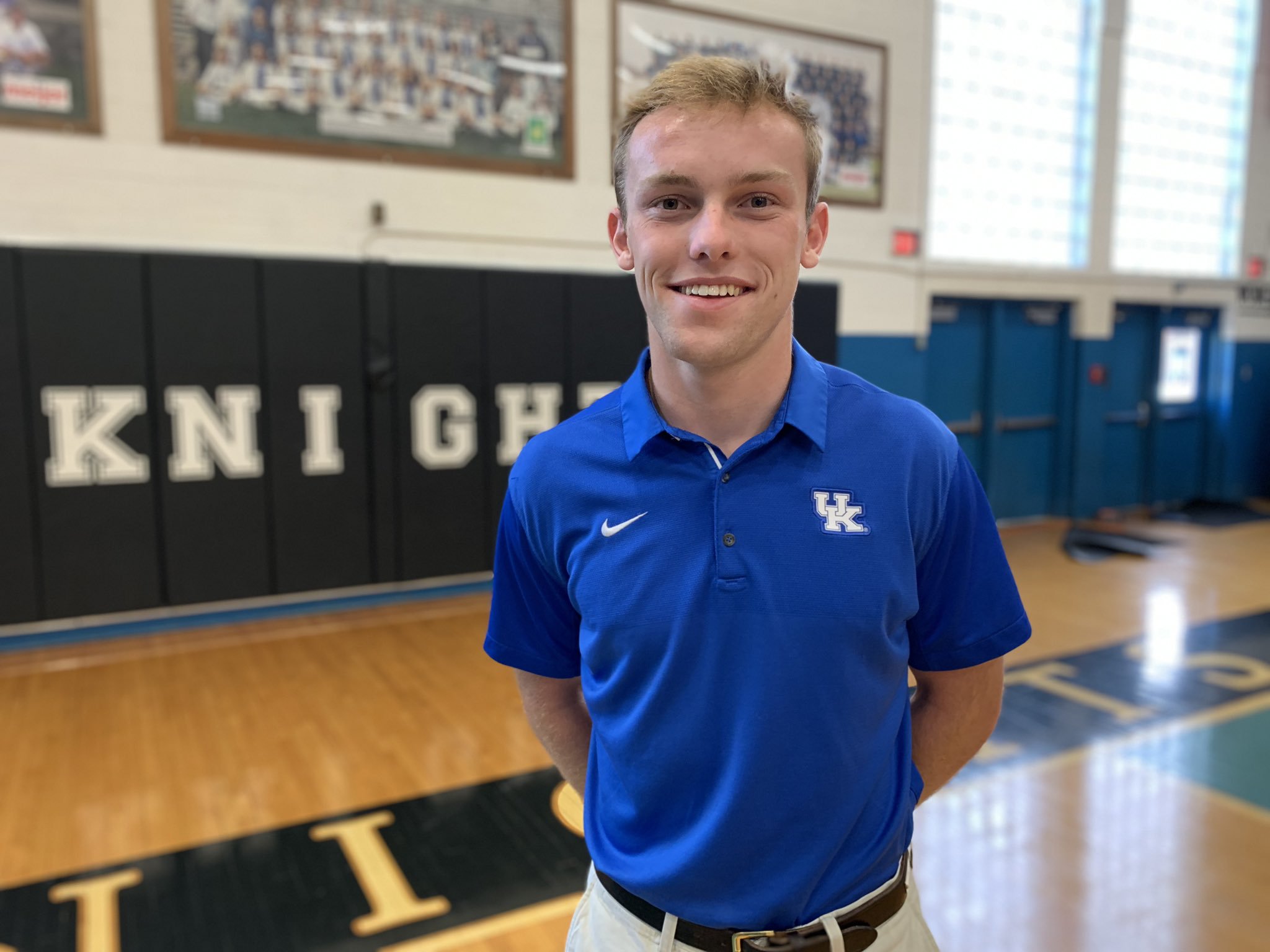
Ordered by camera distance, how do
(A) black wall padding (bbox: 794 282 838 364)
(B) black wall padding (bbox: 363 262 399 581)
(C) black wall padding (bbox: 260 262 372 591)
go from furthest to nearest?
(A) black wall padding (bbox: 794 282 838 364) → (B) black wall padding (bbox: 363 262 399 581) → (C) black wall padding (bbox: 260 262 372 591)

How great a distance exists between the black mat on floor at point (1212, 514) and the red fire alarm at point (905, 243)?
3.97 m

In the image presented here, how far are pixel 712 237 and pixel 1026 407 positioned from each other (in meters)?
8.84

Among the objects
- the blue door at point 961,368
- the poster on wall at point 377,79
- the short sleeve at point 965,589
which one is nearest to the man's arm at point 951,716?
the short sleeve at point 965,589

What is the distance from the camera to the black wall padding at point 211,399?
516cm

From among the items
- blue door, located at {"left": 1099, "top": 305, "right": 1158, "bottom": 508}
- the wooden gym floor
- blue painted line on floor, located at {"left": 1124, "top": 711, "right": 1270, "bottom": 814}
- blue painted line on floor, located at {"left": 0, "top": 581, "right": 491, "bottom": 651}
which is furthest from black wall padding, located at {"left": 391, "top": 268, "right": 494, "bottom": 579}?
blue door, located at {"left": 1099, "top": 305, "right": 1158, "bottom": 508}

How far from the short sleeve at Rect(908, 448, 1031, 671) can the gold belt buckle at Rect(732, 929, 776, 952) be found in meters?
0.41

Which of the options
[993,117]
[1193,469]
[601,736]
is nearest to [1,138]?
[601,736]

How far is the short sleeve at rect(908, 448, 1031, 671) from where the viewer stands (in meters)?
1.15

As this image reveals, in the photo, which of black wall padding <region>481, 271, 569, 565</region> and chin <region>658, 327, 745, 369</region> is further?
black wall padding <region>481, 271, 569, 565</region>

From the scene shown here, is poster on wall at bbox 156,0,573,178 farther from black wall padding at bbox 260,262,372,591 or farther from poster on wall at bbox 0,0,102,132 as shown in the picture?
black wall padding at bbox 260,262,372,591

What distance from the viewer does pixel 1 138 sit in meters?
4.80

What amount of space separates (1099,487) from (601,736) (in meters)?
9.53

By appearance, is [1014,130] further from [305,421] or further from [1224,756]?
[305,421]

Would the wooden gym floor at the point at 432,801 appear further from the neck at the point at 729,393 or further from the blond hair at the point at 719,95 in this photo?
the blond hair at the point at 719,95
